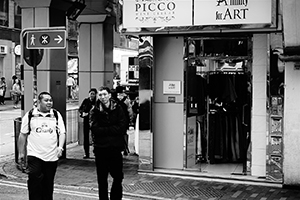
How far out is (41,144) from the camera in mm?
7414

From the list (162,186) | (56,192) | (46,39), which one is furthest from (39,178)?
(162,186)

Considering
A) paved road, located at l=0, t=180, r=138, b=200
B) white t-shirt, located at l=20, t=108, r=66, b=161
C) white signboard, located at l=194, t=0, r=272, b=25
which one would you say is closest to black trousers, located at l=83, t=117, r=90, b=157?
paved road, located at l=0, t=180, r=138, b=200

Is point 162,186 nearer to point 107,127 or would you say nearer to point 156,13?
point 107,127

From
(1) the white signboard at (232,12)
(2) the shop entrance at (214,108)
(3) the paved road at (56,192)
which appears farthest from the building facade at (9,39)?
(1) the white signboard at (232,12)

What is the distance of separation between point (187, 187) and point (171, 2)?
133 inches

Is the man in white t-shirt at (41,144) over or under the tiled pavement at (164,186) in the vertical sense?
over

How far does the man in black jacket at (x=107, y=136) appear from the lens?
764 cm

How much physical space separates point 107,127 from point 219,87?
448 centimetres

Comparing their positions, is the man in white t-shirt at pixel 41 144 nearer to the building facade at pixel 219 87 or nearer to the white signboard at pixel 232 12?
the building facade at pixel 219 87

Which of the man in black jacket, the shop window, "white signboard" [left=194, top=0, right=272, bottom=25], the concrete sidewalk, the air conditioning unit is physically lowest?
the concrete sidewalk

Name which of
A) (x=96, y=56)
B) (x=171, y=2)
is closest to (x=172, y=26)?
(x=171, y=2)

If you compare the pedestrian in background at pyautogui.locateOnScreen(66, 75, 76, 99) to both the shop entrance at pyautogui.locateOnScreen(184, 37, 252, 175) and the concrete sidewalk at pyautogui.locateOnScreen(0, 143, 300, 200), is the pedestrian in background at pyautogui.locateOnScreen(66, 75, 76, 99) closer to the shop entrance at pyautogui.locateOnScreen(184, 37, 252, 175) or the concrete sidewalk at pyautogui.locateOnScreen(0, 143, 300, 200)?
the concrete sidewalk at pyautogui.locateOnScreen(0, 143, 300, 200)

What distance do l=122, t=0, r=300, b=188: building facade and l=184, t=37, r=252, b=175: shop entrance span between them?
21 millimetres

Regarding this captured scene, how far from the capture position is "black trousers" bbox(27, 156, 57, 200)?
292 inches
